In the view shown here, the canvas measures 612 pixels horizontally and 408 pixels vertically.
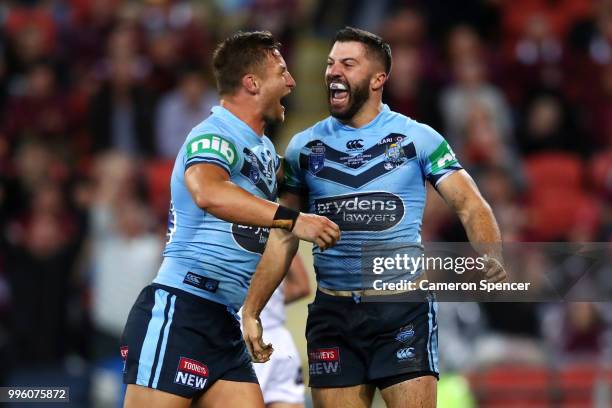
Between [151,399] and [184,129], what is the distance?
286 inches

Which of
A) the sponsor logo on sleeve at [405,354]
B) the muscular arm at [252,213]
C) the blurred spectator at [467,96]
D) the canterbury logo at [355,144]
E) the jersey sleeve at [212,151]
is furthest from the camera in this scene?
the blurred spectator at [467,96]

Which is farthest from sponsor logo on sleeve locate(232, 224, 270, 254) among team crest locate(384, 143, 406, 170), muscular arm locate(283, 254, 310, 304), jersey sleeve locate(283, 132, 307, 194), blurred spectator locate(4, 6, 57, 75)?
blurred spectator locate(4, 6, 57, 75)

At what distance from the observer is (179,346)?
6090 millimetres

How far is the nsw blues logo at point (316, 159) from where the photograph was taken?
677cm

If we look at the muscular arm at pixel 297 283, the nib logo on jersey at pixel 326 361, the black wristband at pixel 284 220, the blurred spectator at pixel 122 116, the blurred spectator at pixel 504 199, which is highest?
the blurred spectator at pixel 122 116

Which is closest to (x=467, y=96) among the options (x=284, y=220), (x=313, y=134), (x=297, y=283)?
(x=297, y=283)

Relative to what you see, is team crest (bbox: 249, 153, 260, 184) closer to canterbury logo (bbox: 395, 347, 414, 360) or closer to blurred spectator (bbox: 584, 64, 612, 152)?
canterbury logo (bbox: 395, 347, 414, 360)

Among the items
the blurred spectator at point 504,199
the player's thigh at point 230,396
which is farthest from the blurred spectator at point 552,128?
the player's thigh at point 230,396

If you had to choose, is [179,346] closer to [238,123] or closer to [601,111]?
[238,123]

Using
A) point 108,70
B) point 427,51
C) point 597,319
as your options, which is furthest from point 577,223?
point 108,70

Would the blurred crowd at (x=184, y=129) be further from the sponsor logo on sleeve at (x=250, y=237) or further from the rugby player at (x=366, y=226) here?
the sponsor logo on sleeve at (x=250, y=237)

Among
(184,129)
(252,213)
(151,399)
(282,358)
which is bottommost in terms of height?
(151,399)

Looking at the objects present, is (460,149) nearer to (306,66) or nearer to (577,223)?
(577,223)

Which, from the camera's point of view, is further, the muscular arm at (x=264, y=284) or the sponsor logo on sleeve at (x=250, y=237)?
the muscular arm at (x=264, y=284)
